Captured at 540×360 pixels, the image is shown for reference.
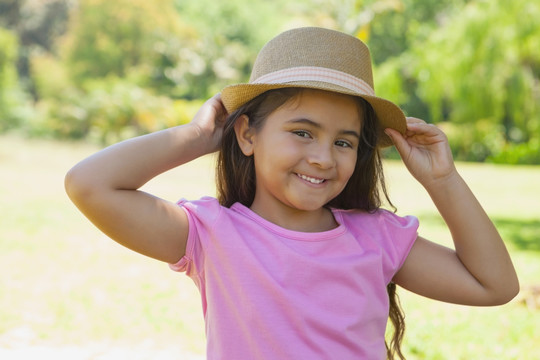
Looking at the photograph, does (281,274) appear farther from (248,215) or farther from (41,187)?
(41,187)

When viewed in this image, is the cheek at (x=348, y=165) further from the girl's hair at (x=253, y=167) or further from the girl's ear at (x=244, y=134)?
the girl's ear at (x=244, y=134)

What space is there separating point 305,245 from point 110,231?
461 millimetres

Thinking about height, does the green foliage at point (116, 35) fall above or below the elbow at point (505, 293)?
above

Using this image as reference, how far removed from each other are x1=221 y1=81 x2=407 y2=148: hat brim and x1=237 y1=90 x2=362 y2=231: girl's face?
0.05 meters

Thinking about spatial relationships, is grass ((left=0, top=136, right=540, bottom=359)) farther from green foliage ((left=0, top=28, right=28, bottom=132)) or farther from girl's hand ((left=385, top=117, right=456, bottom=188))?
green foliage ((left=0, top=28, right=28, bottom=132))

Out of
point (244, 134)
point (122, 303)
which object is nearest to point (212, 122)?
point (244, 134)

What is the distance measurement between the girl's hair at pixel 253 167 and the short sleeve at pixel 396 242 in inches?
3.8

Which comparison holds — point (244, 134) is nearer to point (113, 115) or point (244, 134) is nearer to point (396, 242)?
point (396, 242)

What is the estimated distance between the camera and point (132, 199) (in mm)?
1545


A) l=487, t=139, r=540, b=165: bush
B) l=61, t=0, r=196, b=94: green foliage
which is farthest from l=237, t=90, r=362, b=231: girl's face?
l=61, t=0, r=196, b=94: green foliage

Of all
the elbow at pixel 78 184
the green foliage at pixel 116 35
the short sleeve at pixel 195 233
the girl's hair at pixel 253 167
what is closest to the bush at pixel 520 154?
the green foliage at pixel 116 35

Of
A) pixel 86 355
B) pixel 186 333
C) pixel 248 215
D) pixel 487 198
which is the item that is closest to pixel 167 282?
pixel 186 333

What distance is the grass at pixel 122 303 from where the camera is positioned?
12.3 ft

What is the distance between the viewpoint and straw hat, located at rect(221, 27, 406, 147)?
164 cm
